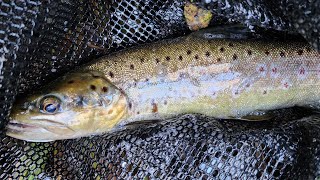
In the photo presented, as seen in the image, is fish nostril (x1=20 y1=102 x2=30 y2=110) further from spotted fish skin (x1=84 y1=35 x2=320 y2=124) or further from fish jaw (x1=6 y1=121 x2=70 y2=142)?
spotted fish skin (x1=84 y1=35 x2=320 y2=124)

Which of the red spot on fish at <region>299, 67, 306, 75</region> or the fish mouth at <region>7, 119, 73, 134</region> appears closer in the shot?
the fish mouth at <region>7, 119, 73, 134</region>

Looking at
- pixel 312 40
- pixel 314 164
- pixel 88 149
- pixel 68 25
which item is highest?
pixel 312 40

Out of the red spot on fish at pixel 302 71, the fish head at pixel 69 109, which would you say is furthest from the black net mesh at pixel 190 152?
the red spot on fish at pixel 302 71

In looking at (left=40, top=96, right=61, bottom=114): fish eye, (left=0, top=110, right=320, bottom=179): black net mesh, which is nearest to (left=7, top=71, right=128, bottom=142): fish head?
(left=40, top=96, right=61, bottom=114): fish eye

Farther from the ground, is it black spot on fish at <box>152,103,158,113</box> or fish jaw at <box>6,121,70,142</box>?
black spot on fish at <box>152,103,158,113</box>

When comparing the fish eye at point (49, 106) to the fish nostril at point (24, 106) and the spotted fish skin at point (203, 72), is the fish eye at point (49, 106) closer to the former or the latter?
the fish nostril at point (24, 106)

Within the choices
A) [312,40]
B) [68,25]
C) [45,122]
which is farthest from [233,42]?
[45,122]

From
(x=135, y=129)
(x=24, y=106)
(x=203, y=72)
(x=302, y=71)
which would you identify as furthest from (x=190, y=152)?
(x=24, y=106)

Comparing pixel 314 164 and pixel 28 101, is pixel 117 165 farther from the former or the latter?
pixel 314 164
